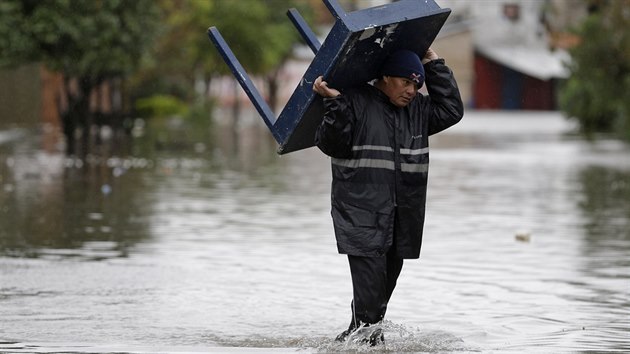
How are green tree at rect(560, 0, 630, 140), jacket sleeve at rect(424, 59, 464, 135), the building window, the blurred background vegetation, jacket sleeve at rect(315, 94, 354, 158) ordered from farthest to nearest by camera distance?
1. the building window
2. green tree at rect(560, 0, 630, 140)
3. the blurred background vegetation
4. jacket sleeve at rect(424, 59, 464, 135)
5. jacket sleeve at rect(315, 94, 354, 158)

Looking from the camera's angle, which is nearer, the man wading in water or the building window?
the man wading in water

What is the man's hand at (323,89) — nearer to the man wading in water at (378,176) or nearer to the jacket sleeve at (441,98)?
the man wading in water at (378,176)

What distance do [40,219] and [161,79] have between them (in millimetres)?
55664

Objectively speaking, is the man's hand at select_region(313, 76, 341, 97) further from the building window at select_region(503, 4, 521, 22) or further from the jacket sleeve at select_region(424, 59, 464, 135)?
the building window at select_region(503, 4, 521, 22)

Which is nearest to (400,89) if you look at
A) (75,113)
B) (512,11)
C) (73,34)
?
(73,34)

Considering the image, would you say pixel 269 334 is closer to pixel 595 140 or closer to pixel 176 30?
pixel 595 140

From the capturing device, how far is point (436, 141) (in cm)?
4425

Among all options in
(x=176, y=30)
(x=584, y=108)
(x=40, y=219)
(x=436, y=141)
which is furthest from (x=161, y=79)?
(x=40, y=219)

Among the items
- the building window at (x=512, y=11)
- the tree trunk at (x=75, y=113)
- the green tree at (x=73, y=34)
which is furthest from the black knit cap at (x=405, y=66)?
the building window at (x=512, y=11)

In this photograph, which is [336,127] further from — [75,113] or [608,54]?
[608,54]

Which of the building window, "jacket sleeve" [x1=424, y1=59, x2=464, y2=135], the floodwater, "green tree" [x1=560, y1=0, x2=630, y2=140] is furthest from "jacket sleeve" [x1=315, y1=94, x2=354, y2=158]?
the building window

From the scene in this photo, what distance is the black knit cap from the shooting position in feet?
26.8

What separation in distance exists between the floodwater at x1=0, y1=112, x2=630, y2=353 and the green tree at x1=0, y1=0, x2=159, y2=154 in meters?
11.8

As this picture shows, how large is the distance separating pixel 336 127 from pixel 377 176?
14.2 inches
